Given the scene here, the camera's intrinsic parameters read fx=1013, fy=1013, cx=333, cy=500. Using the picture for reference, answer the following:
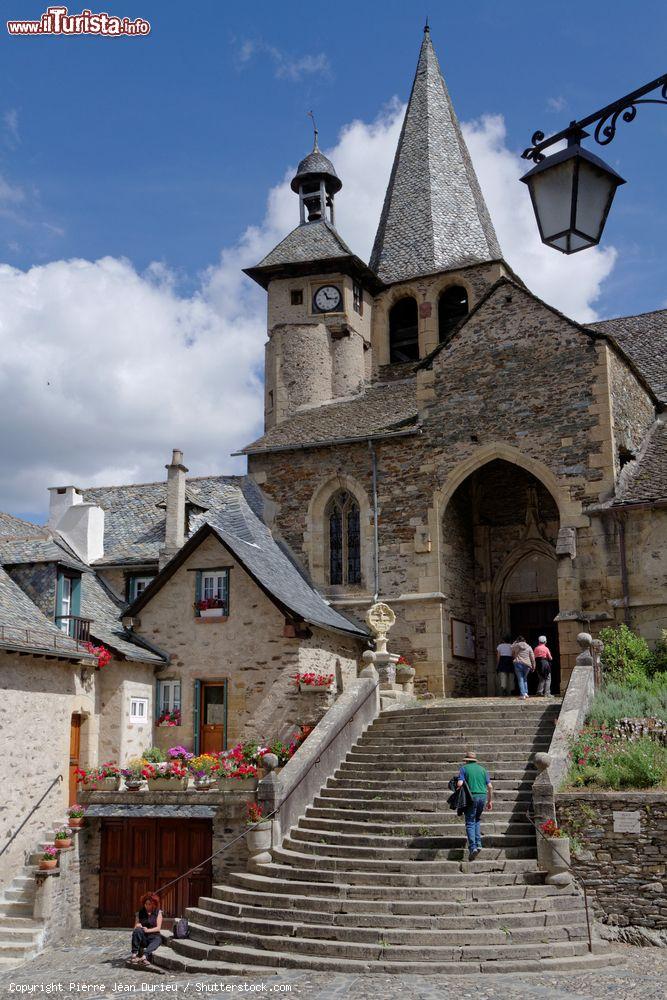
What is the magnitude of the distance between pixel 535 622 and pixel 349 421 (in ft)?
21.3

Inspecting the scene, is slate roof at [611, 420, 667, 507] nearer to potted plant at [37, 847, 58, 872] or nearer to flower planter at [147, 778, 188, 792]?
flower planter at [147, 778, 188, 792]

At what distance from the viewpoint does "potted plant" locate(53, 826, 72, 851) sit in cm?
1703

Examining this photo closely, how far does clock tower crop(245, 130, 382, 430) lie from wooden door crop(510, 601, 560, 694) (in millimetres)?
7605

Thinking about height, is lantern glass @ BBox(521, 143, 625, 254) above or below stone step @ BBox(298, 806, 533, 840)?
above

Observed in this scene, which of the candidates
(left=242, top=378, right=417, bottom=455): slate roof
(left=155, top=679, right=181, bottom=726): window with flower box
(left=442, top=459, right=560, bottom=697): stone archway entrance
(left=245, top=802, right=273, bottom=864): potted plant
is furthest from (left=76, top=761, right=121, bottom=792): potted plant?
(left=242, top=378, right=417, bottom=455): slate roof

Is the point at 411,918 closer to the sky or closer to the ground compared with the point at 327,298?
closer to the ground

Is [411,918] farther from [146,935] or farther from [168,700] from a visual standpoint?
[168,700]

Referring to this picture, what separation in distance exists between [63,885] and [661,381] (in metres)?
17.3

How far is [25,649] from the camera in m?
16.6

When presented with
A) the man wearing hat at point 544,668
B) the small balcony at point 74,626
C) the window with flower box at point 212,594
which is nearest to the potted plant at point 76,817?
the small balcony at point 74,626

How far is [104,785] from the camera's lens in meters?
17.9

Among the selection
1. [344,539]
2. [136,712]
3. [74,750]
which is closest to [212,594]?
[136,712]

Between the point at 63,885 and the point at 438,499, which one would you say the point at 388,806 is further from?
the point at 438,499

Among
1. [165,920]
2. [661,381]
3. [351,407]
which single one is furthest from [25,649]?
[661,381]
